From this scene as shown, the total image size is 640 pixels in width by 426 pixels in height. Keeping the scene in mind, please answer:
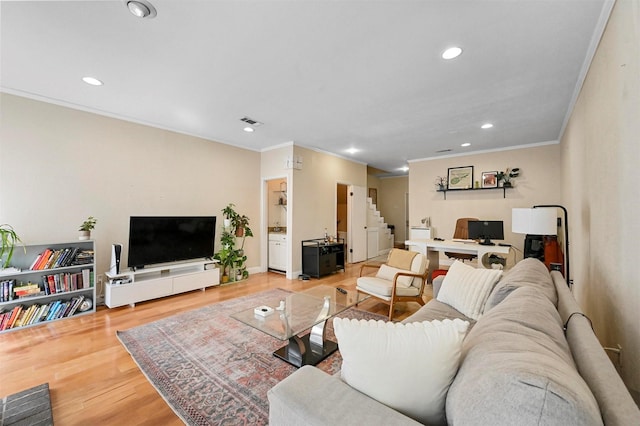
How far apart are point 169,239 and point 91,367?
2051 millimetres

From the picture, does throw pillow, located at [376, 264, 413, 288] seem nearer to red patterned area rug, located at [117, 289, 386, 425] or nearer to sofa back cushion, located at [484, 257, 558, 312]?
red patterned area rug, located at [117, 289, 386, 425]

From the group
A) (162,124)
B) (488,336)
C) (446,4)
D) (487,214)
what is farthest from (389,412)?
(487,214)

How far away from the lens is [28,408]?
5.57 ft

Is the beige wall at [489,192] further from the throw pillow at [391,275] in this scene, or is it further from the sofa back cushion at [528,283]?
the sofa back cushion at [528,283]

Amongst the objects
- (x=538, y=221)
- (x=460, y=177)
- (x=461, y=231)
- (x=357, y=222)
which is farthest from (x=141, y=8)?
(x=460, y=177)

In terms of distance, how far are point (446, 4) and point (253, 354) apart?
10.2 feet

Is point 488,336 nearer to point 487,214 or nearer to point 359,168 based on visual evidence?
point 487,214

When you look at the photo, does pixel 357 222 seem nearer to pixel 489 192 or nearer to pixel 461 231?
pixel 461 231

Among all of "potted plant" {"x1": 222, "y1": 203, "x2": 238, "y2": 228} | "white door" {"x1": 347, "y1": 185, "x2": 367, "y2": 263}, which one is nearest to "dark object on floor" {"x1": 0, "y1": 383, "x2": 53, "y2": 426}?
"potted plant" {"x1": 222, "y1": 203, "x2": 238, "y2": 228}

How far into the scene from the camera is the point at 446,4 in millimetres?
1677

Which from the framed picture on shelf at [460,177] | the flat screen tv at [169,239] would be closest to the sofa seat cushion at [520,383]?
the flat screen tv at [169,239]

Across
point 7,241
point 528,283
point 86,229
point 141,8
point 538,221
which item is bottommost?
point 528,283

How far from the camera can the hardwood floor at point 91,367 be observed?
1683 millimetres

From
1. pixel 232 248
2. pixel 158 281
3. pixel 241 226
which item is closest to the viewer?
pixel 158 281
